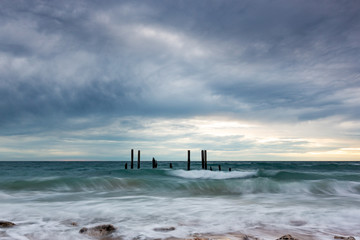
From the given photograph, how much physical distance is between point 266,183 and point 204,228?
1063 cm

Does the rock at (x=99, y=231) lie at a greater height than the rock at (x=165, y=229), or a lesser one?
greater

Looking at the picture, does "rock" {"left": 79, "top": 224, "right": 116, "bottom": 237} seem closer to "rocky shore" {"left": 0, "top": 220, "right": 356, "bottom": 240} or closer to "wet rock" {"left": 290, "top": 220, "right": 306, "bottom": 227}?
"rocky shore" {"left": 0, "top": 220, "right": 356, "bottom": 240}

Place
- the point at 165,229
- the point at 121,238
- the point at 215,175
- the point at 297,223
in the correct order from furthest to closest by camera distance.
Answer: the point at 215,175, the point at 297,223, the point at 165,229, the point at 121,238

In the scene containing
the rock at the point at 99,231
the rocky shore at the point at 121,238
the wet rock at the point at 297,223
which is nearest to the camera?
the rocky shore at the point at 121,238

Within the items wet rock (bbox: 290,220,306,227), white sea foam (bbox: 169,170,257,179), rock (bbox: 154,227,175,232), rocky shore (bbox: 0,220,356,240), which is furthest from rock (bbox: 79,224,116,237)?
white sea foam (bbox: 169,170,257,179)

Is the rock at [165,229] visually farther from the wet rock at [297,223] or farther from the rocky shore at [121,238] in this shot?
the wet rock at [297,223]

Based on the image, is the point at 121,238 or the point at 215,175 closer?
the point at 121,238

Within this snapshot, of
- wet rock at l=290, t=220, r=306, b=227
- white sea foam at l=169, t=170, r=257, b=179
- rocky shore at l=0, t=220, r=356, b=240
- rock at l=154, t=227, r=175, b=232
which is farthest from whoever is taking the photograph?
white sea foam at l=169, t=170, r=257, b=179

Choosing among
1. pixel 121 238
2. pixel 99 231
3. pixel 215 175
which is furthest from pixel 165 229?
pixel 215 175

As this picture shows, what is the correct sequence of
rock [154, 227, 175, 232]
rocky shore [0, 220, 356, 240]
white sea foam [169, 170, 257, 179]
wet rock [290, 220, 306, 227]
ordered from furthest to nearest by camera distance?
white sea foam [169, 170, 257, 179] → wet rock [290, 220, 306, 227] → rock [154, 227, 175, 232] → rocky shore [0, 220, 356, 240]

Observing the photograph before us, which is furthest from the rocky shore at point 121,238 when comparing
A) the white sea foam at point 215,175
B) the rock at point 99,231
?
the white sea foam at point 215,175

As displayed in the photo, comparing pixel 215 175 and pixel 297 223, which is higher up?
pixel 297 223

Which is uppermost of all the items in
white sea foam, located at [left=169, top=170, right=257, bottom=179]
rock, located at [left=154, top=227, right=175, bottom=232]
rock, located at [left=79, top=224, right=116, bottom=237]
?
rock, located at [left=79, top=224, right=116, bottom=237]

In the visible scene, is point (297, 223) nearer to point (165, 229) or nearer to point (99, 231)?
point (165, 229)
